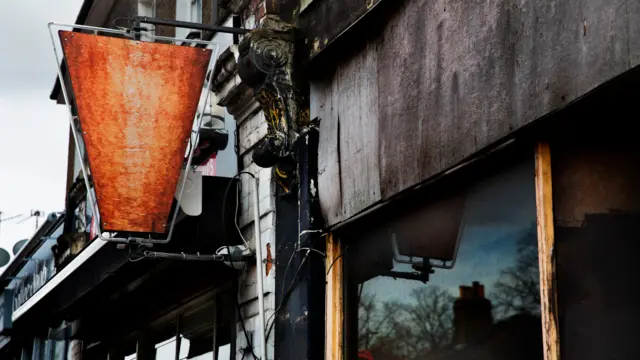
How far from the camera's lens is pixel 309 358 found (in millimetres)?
7688

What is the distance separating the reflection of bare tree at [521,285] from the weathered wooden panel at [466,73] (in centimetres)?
61

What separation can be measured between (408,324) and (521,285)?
1342 millimetres

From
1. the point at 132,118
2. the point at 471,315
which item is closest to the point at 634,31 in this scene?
the point at 471,315

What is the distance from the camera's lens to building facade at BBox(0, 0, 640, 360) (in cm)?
487

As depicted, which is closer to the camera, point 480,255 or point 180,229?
point 480,255

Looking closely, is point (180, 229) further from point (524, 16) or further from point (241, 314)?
point (524, 16)

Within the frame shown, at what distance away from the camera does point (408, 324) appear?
657 cm

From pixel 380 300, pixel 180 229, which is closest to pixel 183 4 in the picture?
pixel 180 229

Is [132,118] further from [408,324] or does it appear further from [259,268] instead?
[408,324]

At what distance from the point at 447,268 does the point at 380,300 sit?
0.98 m

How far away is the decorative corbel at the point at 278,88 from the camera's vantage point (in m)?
8.18

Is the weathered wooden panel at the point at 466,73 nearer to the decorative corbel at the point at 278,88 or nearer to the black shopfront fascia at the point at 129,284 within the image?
the decorative corbel at the point at 278,88

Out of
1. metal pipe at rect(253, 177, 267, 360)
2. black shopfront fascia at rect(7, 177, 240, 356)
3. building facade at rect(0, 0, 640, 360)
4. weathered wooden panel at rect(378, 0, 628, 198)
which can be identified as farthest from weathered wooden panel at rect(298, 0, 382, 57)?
black shopfront fascia at rect(7, 177, 240, 356)

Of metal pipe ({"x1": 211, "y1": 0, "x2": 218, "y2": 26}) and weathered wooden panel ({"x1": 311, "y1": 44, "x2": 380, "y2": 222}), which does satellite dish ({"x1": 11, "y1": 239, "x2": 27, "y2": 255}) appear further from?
weathered wooden panel ({"x1": 311, "y1": 44, "x2": 380, "y2": 222})
